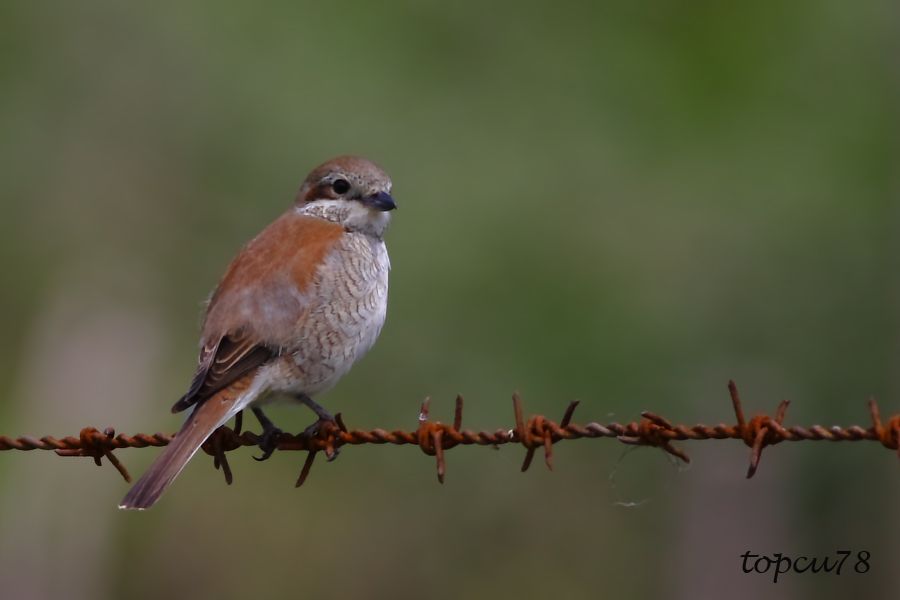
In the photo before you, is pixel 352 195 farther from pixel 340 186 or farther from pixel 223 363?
pixel 223 363

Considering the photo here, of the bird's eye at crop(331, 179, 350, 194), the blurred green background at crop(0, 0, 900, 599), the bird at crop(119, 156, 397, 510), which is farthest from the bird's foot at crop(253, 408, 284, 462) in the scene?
the blurred green background at crop(0, 0, 900, 599)

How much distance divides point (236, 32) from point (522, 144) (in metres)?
4.20

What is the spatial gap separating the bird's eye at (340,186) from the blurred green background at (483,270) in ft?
14.3

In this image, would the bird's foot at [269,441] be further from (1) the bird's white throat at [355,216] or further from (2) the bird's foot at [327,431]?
(1) the bird's white throat at [355,216]

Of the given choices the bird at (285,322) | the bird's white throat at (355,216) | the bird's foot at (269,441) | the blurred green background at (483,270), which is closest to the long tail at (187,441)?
the bird at (285,322)

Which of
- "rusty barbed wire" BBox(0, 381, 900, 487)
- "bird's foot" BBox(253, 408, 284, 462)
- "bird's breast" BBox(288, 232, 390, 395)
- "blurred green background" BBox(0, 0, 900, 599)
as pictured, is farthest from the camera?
"blurred green background" BBox(0, 0, 900, 599)

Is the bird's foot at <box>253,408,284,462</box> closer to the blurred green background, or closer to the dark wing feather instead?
the dark wing feather

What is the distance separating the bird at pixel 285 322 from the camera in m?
5.15

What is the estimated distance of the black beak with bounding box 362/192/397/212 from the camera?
599cm

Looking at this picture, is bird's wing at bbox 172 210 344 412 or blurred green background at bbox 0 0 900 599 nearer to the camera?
bird's wing at bbox 172 210 344 412

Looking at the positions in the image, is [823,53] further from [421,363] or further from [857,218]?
[421,363]

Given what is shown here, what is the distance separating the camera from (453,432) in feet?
14.4

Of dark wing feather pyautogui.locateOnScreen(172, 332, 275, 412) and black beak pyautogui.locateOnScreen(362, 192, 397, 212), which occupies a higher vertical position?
black beak pyautogui.locateOnScreen(362, 192, 397, 212)

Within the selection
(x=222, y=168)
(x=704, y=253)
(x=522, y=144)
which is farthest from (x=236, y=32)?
Result: (x=704, y=253)
